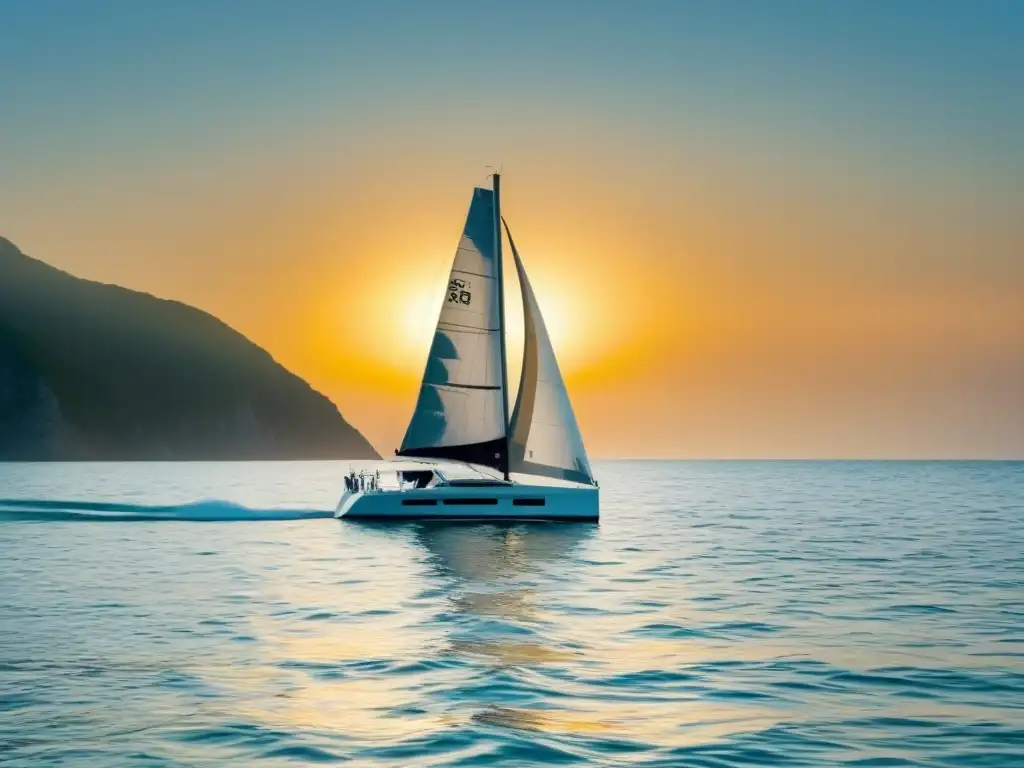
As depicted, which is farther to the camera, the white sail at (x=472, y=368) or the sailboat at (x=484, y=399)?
the white sail at (x=472, y=368)

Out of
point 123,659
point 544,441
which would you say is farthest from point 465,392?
point 123,659

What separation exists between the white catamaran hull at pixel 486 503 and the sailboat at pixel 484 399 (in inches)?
2.9

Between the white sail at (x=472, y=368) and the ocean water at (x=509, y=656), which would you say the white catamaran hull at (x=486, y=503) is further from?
A: the ocean water at (x=509, y=656)

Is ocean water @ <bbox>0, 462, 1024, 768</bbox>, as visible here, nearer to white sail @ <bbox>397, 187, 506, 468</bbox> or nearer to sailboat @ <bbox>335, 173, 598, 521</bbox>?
sailboat @ <bbox>335, 173, 598, 521</bbox>

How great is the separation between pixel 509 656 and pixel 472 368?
113 ft

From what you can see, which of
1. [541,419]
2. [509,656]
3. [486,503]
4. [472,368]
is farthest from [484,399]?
[509,656]

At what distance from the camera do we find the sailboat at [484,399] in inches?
2101

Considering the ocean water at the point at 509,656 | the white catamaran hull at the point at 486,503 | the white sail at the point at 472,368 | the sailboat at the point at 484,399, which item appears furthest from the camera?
the white sail at the point at 472,368

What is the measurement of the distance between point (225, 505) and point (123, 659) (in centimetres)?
6442

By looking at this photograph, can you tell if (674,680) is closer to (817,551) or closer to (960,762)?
(960,762)

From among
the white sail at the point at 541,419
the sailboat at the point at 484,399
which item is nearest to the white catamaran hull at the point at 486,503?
the sailboat at the point at 484,399

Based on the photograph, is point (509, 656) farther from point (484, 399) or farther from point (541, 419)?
point (484, 399)

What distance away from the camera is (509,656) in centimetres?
2062

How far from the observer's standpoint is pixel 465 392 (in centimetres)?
5444
